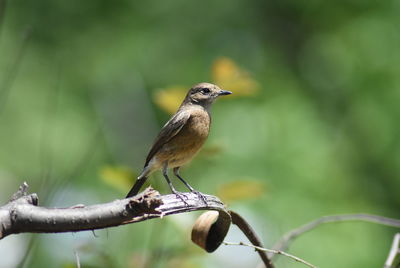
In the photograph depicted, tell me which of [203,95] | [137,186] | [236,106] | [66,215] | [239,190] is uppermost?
[236,106]

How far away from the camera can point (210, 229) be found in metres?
2.10

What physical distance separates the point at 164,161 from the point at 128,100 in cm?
274

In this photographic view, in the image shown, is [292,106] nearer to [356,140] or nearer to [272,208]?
[356,140]

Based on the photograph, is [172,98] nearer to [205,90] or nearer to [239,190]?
[239,190]

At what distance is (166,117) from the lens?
648cm

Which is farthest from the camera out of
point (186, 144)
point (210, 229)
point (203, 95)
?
point (203, 95)

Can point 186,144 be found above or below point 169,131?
below

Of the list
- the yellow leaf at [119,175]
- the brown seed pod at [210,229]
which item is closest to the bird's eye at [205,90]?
the yellow leaf at [119,175]

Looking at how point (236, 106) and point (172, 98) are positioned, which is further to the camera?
point (236, 106)

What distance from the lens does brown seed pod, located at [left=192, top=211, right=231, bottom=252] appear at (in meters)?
1.95

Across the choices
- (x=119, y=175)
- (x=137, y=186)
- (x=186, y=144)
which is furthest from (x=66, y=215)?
(x=186, y=144)

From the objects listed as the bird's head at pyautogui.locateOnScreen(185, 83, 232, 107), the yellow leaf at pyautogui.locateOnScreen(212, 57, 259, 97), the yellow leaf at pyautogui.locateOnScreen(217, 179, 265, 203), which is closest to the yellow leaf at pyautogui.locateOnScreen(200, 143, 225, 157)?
the yellow leaf at pyautogui.locateOnScreen(217, 179, 265, 203)

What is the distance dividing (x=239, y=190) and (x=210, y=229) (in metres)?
0.65

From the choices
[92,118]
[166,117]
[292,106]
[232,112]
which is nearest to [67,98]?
[92,118]
